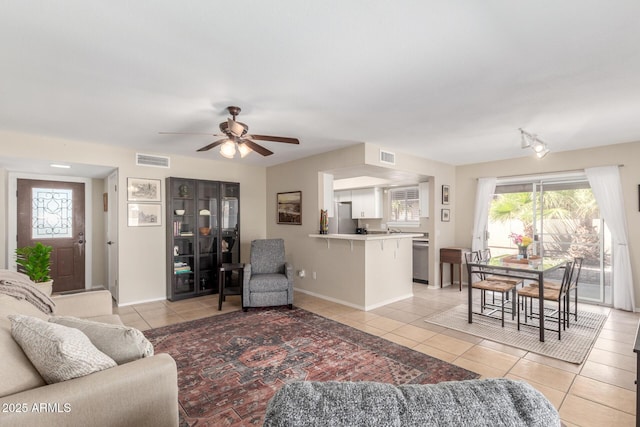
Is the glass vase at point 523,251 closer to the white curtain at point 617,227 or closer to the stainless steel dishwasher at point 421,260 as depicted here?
the white curtain at point 617,227

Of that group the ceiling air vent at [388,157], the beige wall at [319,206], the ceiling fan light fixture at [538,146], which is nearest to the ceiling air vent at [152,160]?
the beige wall at [319,206]

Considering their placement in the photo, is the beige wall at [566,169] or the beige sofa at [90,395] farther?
the beige wall at [566,169]

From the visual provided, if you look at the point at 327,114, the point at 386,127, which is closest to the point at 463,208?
the point at 386,127

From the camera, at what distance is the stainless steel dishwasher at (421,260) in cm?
623

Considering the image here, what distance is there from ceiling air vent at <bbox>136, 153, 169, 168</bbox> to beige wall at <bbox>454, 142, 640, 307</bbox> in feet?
18.0

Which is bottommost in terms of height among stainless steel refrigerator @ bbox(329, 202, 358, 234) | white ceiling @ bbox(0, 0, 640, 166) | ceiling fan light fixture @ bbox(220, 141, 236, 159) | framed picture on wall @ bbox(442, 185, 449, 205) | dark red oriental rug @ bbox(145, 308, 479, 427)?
dark red oriental rug @ bbox(145, 308, 479, 427)

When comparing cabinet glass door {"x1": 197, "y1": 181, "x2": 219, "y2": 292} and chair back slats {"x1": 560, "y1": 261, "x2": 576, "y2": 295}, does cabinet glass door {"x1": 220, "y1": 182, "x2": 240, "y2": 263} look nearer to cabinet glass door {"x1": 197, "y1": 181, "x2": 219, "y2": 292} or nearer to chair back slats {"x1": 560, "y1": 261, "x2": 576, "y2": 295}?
cabinet glass door {"x1": 197, "y1": 181, "x2": 219, "y2": 292}

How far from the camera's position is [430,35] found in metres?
1.87

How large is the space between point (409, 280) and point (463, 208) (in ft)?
6.88

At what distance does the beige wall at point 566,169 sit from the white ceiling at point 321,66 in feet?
3.36

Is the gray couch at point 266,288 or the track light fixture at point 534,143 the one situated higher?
the track light fixture at point 534,143

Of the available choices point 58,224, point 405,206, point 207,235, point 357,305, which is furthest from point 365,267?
point 58,224

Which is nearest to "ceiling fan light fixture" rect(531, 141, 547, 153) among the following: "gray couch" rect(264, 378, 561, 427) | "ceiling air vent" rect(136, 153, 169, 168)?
"gray couch" rect(264, 378, 561, 427)

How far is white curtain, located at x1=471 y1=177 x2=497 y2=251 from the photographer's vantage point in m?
5.89
